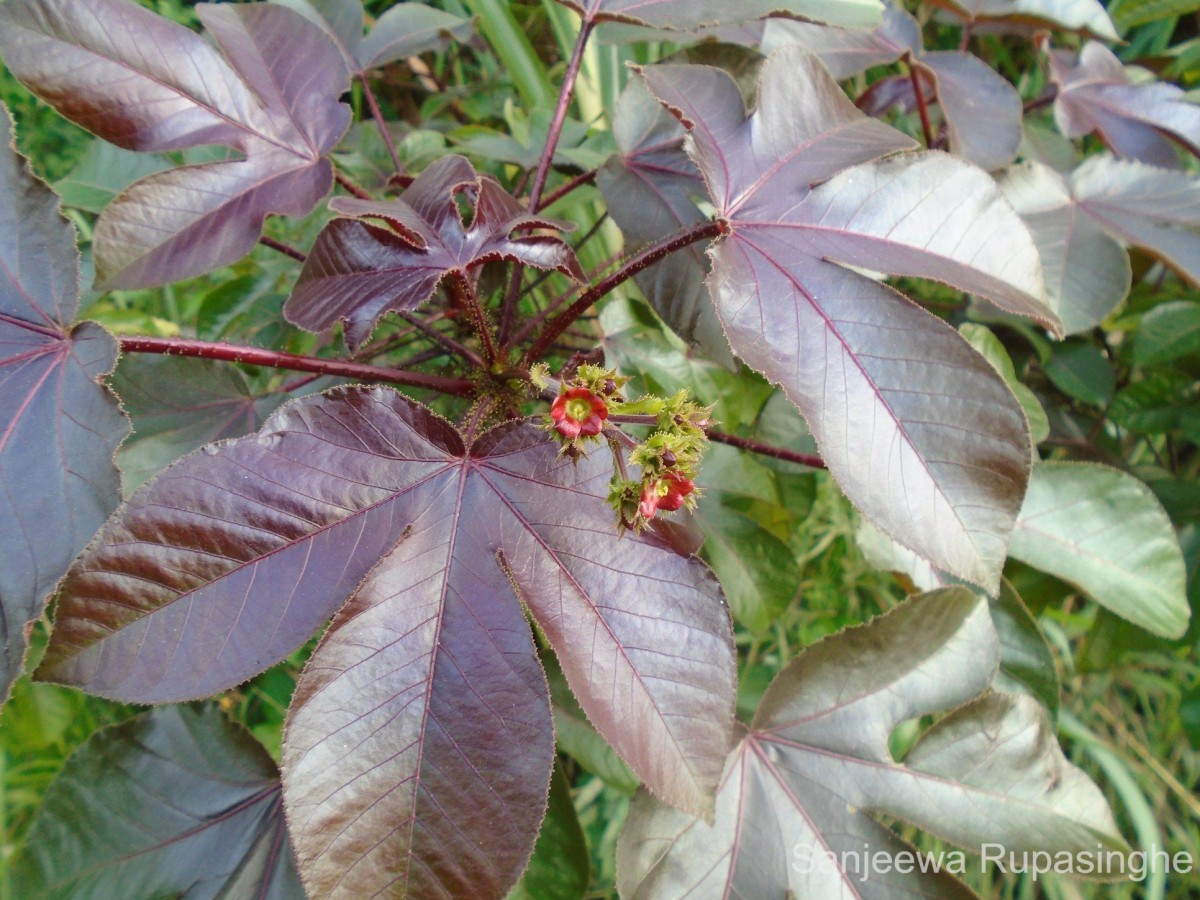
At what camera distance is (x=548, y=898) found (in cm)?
72

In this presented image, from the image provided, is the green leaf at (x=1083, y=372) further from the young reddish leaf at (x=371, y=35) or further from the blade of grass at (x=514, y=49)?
the young reddish leaf at (x=371, y=35)

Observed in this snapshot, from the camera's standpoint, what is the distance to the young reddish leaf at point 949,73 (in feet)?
2.71

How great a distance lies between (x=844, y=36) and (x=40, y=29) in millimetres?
836

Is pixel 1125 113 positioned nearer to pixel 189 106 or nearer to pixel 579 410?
pixel 579 410

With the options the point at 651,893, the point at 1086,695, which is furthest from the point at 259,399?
the point at 1086,695

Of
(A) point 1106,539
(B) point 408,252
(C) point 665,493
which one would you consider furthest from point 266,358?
(A) point 1106,539

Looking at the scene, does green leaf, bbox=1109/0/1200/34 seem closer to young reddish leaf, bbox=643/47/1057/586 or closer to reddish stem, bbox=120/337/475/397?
young reddish leaf, bbox=643/47/1057/586

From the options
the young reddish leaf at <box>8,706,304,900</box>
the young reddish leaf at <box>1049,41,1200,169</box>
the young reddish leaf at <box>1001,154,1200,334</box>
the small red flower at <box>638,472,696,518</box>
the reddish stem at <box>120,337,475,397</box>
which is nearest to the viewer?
the small red flower at <box>638,472,696,518</box>

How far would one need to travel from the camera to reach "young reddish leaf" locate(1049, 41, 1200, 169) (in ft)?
3.25

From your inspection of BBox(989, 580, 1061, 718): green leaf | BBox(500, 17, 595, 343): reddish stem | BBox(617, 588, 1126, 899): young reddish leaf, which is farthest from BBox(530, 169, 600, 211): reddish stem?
BBox(989, 580, 1061, 718): green leaf

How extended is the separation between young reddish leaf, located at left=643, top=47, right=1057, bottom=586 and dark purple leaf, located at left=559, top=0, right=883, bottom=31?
0.06m

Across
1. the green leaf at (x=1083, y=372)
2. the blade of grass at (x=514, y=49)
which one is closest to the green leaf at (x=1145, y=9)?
the green leaf at (x=1083, y=372)

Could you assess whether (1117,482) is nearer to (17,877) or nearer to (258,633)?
(258,633)

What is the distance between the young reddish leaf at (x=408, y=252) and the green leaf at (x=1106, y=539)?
2.21 feet
